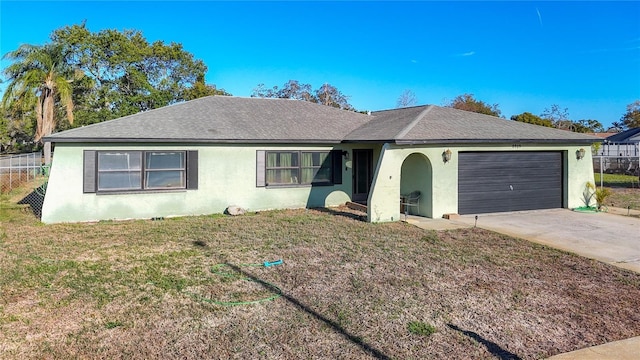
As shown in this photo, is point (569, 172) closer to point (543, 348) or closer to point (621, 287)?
point (621, 287)

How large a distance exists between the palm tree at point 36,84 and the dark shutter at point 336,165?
18.8 metres

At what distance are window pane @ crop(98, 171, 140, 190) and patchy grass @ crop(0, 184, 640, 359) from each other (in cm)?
229

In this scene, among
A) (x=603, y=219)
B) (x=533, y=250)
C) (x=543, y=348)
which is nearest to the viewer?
(x=543, y=348)

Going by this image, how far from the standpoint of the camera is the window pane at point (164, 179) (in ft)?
39.1

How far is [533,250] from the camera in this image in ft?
27.2

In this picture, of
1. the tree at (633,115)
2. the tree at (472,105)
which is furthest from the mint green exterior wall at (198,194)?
the tree at (633,115)

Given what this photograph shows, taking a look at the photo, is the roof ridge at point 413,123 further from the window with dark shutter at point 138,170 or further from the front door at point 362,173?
the window with dark shutter at point 138,170

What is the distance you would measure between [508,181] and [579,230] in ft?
10.2

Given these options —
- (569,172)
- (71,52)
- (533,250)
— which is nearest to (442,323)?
(533,250)

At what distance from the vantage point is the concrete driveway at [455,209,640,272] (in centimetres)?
809

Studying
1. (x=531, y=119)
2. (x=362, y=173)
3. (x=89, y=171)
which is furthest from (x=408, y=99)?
(x=89, y=171)

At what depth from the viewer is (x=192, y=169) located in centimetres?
1227

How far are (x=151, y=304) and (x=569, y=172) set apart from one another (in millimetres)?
13622

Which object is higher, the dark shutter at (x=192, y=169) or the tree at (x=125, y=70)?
the tree at (x=125, y=70)
